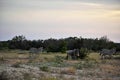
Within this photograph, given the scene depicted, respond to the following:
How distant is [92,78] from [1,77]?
16.8 ft

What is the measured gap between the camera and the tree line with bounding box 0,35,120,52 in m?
49.9

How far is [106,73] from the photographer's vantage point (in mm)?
20375

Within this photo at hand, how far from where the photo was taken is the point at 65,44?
156ft

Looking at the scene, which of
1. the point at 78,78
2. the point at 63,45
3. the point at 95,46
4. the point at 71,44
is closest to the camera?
the point at 78,78

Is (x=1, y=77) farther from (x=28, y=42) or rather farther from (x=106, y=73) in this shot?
(x=28, y=42)

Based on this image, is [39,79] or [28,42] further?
[28,42]

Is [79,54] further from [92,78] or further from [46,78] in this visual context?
[46,78]

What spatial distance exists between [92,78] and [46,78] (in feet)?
11.1

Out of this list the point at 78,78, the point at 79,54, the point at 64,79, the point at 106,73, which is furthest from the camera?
the point at 79,54

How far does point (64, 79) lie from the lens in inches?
633

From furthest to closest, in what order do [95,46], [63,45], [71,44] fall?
[95,46] → [71,44] → [63,45]

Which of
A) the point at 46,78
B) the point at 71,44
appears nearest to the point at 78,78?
the point at 46,78

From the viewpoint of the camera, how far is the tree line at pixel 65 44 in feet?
164

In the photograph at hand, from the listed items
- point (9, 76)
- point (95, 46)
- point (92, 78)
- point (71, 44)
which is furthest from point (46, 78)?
point (95, 46)
